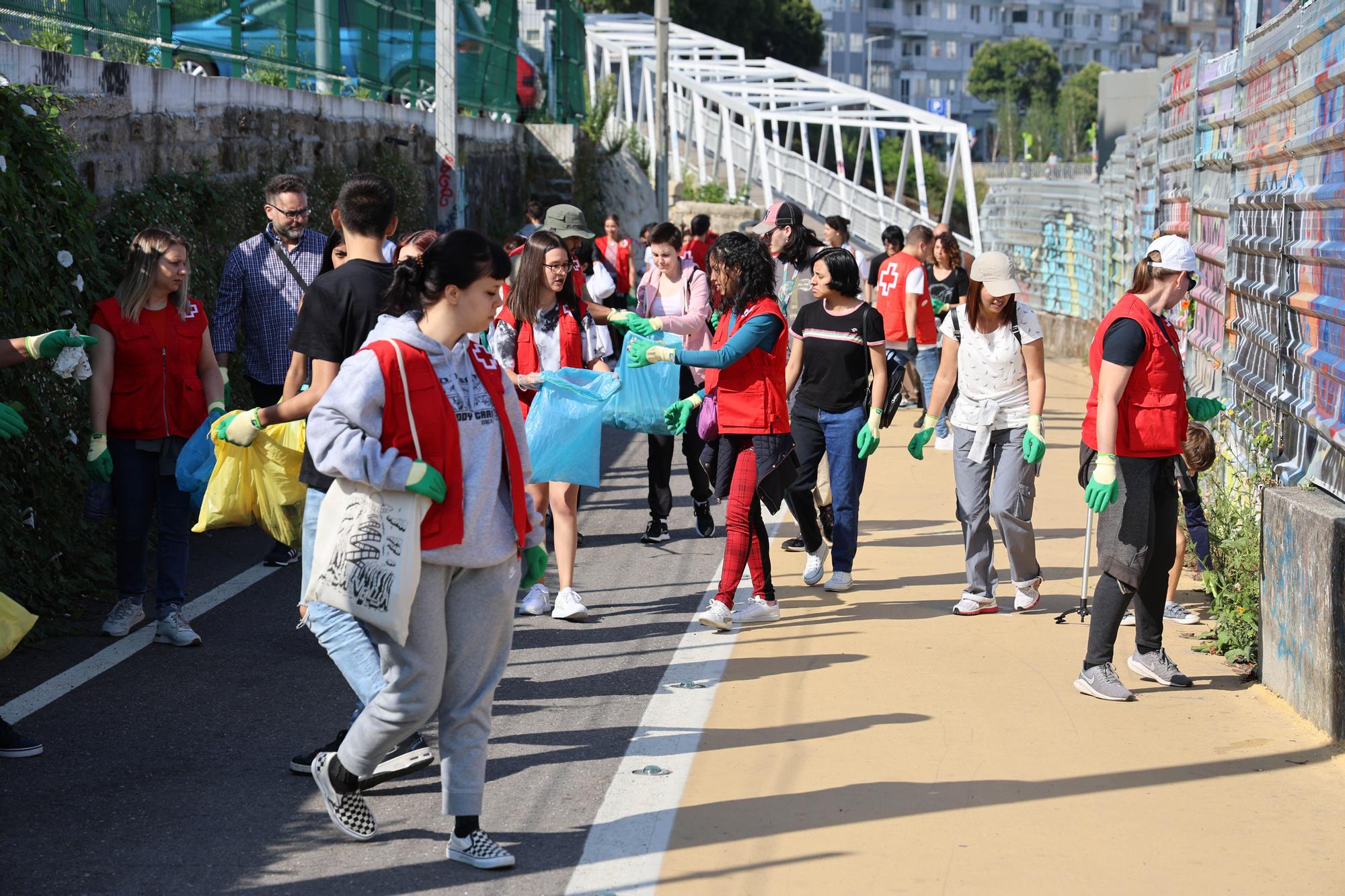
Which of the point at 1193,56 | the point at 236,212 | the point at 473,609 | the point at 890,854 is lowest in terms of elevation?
the point at 890,854

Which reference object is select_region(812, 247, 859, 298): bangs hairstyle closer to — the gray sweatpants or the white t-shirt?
the white t-shirt

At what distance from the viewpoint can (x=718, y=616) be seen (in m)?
7.12

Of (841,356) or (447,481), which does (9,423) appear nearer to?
(447,481)

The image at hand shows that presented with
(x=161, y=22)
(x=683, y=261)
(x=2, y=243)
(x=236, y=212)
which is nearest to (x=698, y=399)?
(x=683, y=261)

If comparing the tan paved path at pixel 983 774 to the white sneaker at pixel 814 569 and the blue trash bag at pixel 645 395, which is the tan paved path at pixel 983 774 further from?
the blue trash bag at pixel 645 395

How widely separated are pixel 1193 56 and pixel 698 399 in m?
5.10

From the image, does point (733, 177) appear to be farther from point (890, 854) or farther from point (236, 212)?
point (890, 854)

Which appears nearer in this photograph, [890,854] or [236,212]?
[890,854]

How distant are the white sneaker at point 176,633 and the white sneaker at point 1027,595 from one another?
3.94m

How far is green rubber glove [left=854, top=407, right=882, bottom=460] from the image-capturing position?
25.7 feet

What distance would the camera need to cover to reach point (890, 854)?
14.7 feet

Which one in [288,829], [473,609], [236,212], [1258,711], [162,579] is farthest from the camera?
[236,212]

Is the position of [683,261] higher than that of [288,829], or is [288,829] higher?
[683,261]

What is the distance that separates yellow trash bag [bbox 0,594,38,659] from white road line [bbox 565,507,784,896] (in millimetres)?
2085
